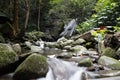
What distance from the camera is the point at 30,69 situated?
5.23m

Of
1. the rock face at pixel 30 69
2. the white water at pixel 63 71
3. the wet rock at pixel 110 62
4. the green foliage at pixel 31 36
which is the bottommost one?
the green foliage at pixel 31 36

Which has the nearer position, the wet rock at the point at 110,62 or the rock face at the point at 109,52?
the wet rock at the point at 110,62

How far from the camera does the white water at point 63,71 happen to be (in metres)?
5.69

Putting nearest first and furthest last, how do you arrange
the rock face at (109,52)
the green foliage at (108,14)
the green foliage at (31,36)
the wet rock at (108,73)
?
the wet rock at (108,73), the rock face at (109,52), the green foliage at (108,14), the green foliage at (31,36)

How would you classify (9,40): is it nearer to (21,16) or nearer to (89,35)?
(89,35)

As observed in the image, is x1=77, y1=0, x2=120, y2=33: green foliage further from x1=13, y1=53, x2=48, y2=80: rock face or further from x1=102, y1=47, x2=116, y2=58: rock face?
x1=13, y1=53, x2=48, y2=80: rock face

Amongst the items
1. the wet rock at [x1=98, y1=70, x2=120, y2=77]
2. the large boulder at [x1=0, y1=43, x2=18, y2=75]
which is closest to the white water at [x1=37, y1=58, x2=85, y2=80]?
the wet rock at [x1=98, y1=70, x2=120, y2=77]

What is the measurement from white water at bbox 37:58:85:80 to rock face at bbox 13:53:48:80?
299 mm

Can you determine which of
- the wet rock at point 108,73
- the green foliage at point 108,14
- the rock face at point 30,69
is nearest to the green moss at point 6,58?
the rock face at point 30,69

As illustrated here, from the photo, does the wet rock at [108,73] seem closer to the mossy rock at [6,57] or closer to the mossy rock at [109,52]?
the mossy rock at [109,52]

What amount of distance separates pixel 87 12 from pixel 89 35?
334 inches

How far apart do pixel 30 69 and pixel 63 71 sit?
1.19m

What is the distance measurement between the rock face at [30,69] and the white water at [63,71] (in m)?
0.30

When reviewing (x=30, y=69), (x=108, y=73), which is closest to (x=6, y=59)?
(x=30, y=69)
